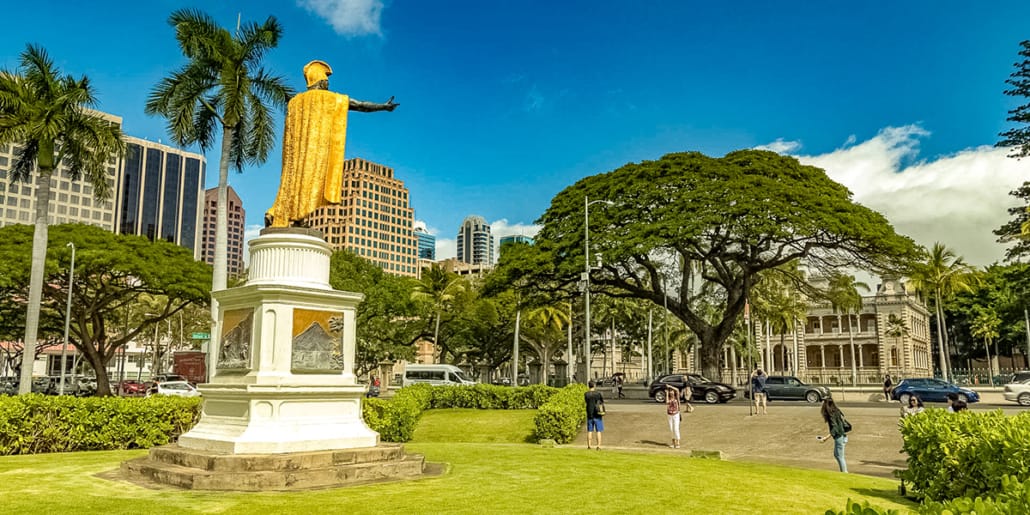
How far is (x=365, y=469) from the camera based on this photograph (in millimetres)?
10016

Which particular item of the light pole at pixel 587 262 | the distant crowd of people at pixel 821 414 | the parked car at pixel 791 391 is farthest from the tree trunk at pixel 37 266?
the parked car at pixel 791 391

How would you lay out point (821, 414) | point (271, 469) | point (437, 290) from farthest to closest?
point (437, 290)
point (821, 414)
point (271, 469)

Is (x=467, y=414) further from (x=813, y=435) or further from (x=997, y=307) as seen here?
(x=997, y=307)

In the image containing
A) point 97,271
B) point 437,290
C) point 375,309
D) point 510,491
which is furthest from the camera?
point 437,290

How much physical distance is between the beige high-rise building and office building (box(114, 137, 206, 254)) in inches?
1212

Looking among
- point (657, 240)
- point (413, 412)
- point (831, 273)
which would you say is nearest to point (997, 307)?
point (831, 273)

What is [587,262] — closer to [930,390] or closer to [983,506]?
[930,390]

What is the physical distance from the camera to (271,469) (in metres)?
9.58

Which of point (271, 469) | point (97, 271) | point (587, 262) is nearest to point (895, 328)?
point (587, 262)

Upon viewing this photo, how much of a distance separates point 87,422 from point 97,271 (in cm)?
1986

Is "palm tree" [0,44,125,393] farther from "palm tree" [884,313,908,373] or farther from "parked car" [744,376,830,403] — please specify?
"palm tree" [884,313,908,373]

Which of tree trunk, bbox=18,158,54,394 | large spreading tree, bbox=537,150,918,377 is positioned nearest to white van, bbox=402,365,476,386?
large spreading tree, bbox=537,150,918,377

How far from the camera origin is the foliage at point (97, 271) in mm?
30250

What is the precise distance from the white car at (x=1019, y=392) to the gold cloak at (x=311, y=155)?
31.0 m
